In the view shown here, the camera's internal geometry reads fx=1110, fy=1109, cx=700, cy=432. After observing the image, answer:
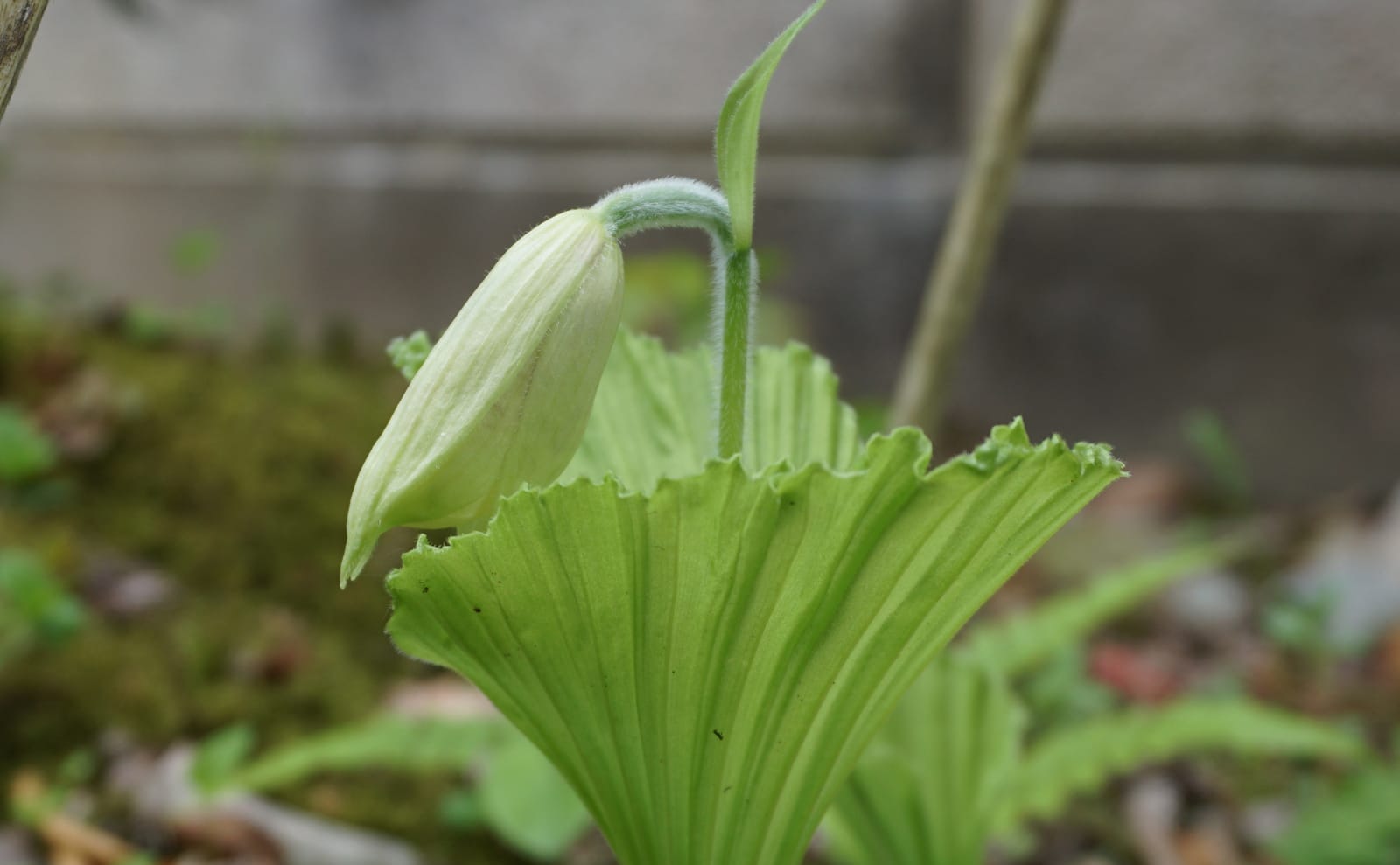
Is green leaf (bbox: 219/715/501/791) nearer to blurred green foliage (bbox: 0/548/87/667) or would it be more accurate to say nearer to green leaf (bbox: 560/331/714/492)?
blurred green foliage (bbox: 0/548/87/667)

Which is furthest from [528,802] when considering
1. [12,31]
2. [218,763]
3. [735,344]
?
[12,31]

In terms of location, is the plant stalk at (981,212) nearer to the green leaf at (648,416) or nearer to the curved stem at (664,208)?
the green leaf at (648,416)

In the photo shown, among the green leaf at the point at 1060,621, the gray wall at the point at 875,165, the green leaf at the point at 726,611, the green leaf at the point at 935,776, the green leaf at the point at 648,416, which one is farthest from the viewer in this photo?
the gray wall at the point at 875,165

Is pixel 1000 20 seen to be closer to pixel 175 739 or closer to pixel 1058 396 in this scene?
pixel 1058 396

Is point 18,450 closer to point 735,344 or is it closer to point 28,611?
point 28,611

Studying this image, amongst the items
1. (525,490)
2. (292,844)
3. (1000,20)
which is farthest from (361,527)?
(1000,20)

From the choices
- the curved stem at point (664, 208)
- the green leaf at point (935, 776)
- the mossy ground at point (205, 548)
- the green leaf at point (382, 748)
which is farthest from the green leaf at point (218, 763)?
the curved stem at point (664, 208)

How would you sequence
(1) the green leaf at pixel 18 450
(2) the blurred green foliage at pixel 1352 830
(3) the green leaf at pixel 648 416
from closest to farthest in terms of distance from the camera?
(3) the green leaf at pixel 648 416 → (2) the blurred green foliage at pixel 1352 830 → (1) the green leaf at pixel 18 450

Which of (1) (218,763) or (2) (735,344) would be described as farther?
(1) (218,763)
